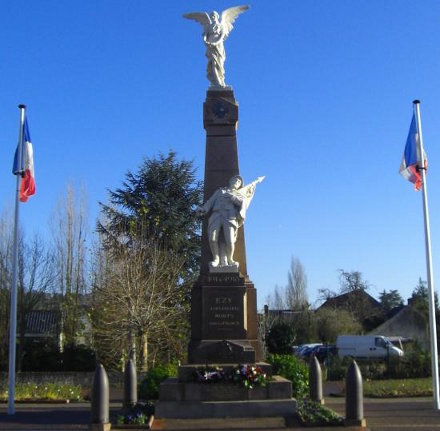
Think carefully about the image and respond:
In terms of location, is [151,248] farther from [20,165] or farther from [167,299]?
[20,165]

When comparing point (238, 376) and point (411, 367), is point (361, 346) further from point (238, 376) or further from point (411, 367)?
point (238, 376)

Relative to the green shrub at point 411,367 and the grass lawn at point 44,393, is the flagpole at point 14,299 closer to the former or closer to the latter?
the grass lawn at point 44,393

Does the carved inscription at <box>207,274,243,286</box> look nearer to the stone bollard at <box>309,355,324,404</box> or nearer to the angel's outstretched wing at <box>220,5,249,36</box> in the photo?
the stone bollard at <box>309,355,324,404</box>

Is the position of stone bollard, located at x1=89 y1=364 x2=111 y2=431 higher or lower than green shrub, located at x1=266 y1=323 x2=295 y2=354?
lower

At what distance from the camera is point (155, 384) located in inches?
652

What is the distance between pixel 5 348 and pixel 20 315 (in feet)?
6.20

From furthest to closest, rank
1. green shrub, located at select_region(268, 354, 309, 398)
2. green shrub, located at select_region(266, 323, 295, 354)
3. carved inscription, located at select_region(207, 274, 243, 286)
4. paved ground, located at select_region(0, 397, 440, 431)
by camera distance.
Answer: green shrub, located at select_region(266, 323, 295, 354) < green shrub, located at select_region(268, 354, 309, 398) < carved inscription, located at select_region(207, 274, 243, 286) < paved ground, located at select_region(0, 397, 440, 431)

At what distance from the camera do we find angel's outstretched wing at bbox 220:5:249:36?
16.8 meters

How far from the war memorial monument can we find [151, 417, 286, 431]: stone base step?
294mm

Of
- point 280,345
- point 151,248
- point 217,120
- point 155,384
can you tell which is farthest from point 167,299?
point 217,120

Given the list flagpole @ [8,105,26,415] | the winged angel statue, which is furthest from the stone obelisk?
flagpole @ [8,105,26,415]

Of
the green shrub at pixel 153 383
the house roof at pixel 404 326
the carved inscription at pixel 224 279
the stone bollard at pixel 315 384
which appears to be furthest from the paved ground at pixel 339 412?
the house roof at pixel 404 326

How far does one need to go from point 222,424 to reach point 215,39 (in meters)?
9.39

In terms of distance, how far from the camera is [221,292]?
1470 centimetres
